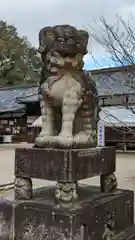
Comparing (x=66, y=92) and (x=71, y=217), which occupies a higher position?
(x=66, y=92)

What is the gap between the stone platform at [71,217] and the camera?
2449 millimetres

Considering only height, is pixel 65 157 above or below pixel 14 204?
above

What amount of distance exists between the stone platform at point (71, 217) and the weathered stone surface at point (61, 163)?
0.76ft

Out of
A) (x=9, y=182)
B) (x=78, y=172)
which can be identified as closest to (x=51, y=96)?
(x=78, y=172)

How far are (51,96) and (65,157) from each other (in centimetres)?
57

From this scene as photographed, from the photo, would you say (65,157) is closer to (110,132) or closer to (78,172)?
(78,172)

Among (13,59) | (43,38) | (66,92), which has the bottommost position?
(66,92)

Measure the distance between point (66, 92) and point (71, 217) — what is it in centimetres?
105

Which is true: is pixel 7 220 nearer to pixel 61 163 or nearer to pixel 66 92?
pixel 61 163

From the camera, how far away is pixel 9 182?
7.95 metres

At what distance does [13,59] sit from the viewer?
1444 inches

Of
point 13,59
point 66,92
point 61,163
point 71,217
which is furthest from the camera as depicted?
point 13,59

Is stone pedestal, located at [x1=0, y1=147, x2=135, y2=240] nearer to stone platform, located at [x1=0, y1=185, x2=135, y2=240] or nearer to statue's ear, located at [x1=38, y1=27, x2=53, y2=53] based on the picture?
stone platform, located at [x1=0, y1=185, x2=135, y2=240]

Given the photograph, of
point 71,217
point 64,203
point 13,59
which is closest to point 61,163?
point 64,203
